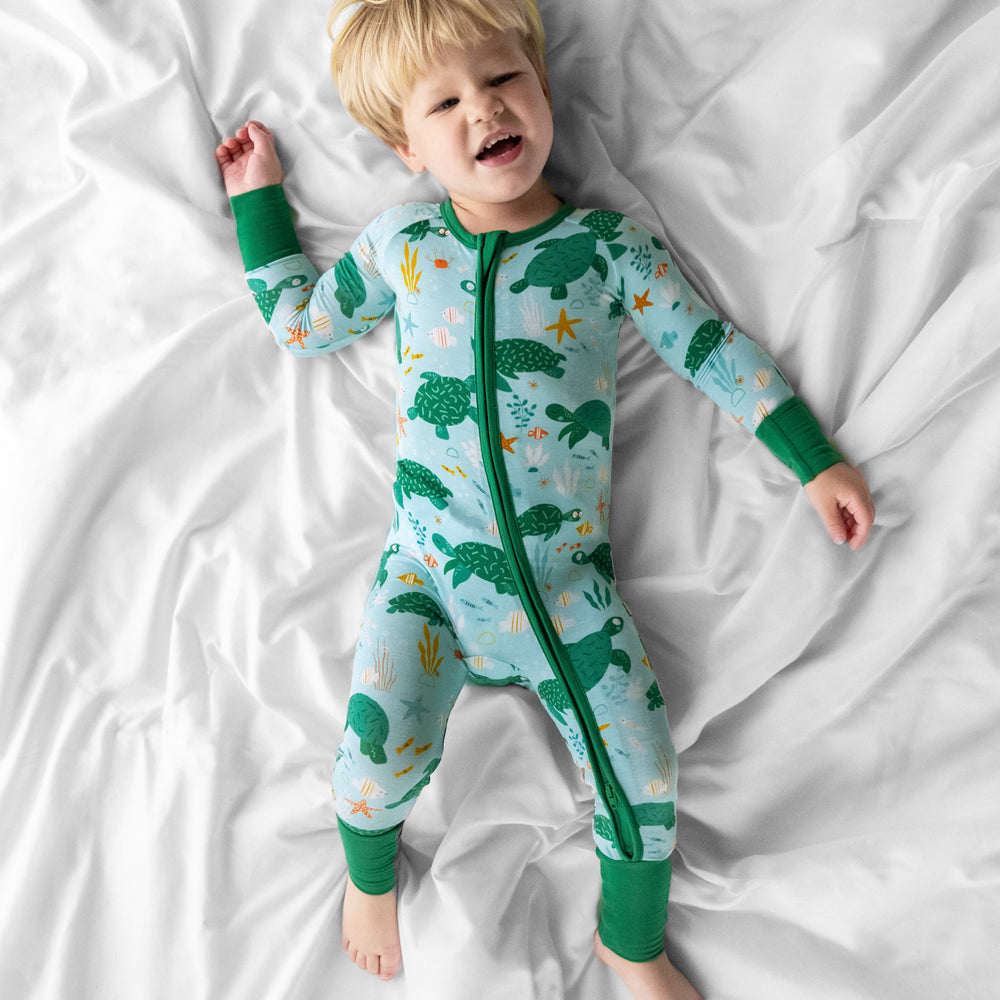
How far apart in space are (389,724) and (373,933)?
0.28 m

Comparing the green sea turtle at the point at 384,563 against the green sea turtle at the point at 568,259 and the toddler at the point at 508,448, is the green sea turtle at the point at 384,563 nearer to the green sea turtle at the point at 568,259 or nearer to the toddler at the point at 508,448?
the toddler at the point at 508,448

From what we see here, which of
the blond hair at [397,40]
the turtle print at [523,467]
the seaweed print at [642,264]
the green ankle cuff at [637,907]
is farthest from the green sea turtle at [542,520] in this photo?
the blond hair at [397,40]

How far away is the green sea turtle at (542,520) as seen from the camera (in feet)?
3.92

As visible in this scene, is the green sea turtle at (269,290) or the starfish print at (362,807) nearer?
the starfish print at (362,807)

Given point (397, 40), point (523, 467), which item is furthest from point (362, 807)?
point (397, 40)

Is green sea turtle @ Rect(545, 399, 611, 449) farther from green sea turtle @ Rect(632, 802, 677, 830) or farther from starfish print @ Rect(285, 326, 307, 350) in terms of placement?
green sea turtle @ Rect(632, 802, 677, 830)

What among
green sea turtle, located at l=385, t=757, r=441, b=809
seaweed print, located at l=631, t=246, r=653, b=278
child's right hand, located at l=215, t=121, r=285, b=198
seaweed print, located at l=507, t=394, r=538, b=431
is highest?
child's right hand, located at l=215, t=121, r=285, b=198

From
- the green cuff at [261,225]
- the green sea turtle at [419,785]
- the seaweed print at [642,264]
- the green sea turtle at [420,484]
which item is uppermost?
the green cuff at [261,225]

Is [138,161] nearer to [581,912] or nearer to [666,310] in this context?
[666,310]

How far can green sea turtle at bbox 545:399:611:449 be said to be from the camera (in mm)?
1190

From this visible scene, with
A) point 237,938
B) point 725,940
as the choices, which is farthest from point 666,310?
point 237,938

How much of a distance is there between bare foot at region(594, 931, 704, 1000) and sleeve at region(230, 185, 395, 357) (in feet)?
2.89

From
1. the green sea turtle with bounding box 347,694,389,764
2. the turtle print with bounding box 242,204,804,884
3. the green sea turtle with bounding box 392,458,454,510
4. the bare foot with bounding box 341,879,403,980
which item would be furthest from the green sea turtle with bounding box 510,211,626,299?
the bare foot with bounding box 341,879,403,980

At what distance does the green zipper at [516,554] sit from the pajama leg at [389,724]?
0.40 feet
